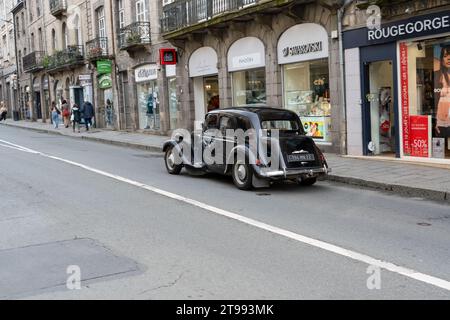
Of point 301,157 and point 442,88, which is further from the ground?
point 442,88

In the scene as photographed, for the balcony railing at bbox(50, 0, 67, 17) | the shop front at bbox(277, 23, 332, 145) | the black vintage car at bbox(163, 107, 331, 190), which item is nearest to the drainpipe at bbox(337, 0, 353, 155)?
the shop front at bbox(277, 23, 332, 145)

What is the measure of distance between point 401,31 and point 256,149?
5.04m

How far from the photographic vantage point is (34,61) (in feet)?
138

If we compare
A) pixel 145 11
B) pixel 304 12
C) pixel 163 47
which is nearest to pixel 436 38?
pixel 304 12

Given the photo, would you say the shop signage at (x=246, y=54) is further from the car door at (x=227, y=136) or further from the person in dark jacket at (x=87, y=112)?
the person in dark jacket at (x=87, y=112)

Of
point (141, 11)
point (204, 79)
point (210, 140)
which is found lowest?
point (210, 140)

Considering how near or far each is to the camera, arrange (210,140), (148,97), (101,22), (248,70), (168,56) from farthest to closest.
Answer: (101,22)
(148,97)
(168,56)
(248,70)
(210,140)

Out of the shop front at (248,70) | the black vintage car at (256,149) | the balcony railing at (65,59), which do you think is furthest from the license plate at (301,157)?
the balcony railing at (65,59)

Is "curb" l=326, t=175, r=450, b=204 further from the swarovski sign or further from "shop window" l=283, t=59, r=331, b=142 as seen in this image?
the swarovski sign

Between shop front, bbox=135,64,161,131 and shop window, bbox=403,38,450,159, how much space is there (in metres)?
13.6

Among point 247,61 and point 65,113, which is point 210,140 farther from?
point 65,113

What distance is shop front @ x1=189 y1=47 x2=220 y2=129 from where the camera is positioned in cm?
2061

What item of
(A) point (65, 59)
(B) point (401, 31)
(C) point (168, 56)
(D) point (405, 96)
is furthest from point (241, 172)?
(A) point (65, 59)
